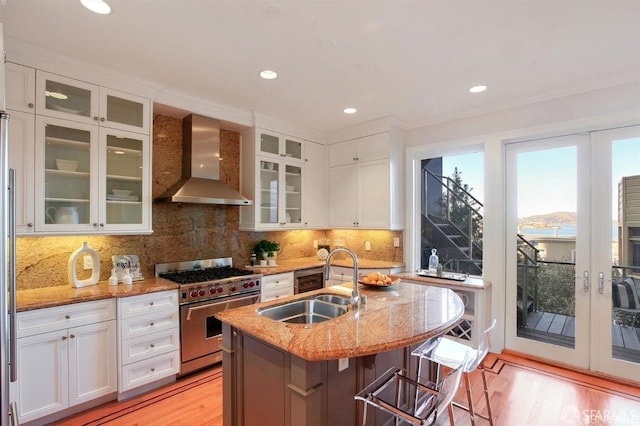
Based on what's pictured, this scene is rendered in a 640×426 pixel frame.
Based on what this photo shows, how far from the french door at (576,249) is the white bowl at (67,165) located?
13.9 ft

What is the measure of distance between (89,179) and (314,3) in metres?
2.24

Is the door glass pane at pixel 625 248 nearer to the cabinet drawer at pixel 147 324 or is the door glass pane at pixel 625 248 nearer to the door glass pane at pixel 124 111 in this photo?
the cabinet drawer at pixel 147 324

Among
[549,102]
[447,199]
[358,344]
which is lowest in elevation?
[358,344]

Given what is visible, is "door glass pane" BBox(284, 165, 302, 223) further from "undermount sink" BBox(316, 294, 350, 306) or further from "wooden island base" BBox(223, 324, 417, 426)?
"wooden island base" BBox(223, 324, 417, 426)

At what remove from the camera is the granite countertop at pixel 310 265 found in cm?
361

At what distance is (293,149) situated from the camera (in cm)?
423

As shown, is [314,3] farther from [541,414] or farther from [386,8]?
[541,414]

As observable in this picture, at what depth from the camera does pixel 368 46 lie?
224 cm

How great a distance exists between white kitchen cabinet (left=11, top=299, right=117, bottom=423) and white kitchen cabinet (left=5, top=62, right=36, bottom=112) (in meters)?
1.48

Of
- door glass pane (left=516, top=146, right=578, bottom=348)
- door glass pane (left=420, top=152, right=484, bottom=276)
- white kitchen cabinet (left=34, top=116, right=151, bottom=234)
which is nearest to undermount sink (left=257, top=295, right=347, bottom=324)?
white kitchen cabinet (left=34, top=116, right=151, bottom=234)

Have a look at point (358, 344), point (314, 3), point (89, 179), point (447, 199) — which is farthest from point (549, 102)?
point (89, 179)

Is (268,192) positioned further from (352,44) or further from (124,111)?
(352,44)

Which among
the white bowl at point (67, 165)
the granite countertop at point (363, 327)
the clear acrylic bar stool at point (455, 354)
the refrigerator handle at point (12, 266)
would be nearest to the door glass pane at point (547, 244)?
the clear acrylic bar stool at point (455, 354)

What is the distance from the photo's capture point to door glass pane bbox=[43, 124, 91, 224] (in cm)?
239
